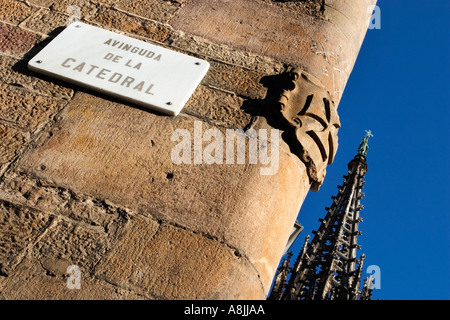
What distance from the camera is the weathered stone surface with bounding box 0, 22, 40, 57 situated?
8.18ft

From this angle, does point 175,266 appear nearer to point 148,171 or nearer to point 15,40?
point 148,171

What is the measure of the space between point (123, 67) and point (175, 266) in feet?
3.28

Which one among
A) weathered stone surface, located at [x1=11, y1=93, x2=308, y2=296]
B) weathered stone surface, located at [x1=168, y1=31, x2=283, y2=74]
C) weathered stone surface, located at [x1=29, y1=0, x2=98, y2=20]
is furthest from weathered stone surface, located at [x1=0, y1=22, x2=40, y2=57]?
weathered stone surface, located at [x1=168, y1=31, x2=283, y2=74]

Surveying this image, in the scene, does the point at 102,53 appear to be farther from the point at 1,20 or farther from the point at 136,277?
the point at 136,277

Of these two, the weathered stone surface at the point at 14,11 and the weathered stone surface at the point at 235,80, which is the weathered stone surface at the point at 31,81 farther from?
the weathered stone surface at the point at 235,80

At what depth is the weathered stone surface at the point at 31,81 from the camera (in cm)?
231

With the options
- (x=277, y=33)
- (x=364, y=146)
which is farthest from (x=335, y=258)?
(x=277, y=33)

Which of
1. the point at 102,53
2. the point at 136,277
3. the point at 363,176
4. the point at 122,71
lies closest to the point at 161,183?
the point at 136,277

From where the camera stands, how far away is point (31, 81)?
2340mm

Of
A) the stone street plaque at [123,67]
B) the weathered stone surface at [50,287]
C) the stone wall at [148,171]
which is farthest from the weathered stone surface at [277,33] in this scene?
the weathered stone surface at [50,287]

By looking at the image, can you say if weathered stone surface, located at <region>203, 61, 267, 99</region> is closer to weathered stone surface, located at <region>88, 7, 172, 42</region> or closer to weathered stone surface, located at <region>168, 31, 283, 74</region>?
weathered stone surface, located at <region>168, 31, 283, 74</region>

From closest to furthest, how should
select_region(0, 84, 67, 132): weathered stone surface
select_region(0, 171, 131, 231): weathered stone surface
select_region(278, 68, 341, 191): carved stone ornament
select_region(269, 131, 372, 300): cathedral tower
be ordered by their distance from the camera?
select_region(0, 171, 131, 231): weathered stone surface
select_region(0, 84, 67, 132): weathered stone surface
select_region(278, 68, 341, 191): carved stone ornament
select_region(269, 131, 372, 300): cathedral tower
